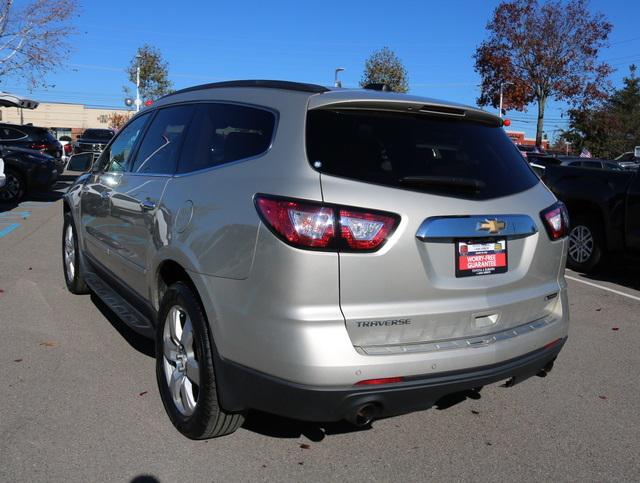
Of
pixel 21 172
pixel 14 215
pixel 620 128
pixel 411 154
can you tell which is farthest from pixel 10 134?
pixel 620 128

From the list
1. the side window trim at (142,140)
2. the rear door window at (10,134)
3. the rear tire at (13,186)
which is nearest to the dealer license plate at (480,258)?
the side window trim at (142,140)

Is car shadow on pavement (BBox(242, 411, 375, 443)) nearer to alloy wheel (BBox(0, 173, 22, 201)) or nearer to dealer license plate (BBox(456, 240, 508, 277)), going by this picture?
dealer license plate (BBox(456, 240, 508, 277))

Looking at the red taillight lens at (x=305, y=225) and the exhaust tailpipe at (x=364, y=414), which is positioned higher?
the red taillight lens at (x=305, y=225)

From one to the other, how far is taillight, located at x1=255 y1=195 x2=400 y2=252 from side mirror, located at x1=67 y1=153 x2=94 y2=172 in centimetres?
368

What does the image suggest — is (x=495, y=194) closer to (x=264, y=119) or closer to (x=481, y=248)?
(x=481, y=248)

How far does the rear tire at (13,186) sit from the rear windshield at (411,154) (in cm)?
1318

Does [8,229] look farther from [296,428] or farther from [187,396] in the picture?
[296,428]

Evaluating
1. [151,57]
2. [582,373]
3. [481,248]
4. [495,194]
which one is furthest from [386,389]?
[151,57]

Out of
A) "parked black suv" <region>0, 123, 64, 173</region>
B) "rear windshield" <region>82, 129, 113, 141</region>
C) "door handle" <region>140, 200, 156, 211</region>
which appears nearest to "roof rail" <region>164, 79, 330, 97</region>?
"door handle" <region>140, 200, 156, 211</region>

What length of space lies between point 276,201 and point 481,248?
979mm

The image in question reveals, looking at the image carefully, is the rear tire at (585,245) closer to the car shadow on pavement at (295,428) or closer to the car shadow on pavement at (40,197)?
the car shadow on pavement at (295,428)

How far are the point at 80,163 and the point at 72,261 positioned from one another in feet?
3.38

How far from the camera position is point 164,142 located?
4086 millimetres

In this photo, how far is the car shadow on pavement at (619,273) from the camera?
25.7 feet
